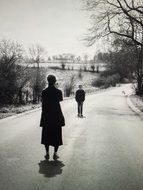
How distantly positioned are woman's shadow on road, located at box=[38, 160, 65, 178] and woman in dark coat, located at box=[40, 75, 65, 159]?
0.44 meters

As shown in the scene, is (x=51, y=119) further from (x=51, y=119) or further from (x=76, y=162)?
(x=76, y=162)

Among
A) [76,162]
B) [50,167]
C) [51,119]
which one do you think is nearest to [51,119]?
[51,119]

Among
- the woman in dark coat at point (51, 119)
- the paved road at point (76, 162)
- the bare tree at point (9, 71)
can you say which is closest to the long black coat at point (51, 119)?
the woman in dark coat at point (51, 119)

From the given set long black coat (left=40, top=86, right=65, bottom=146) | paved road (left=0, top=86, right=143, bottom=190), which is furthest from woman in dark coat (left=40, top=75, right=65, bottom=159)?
paved road (left=0, top=86, right=143, bottom=190)

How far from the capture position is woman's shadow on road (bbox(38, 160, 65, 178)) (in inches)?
303

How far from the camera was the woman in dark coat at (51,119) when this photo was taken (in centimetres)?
913

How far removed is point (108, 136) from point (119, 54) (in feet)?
106

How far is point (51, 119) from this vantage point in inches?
361

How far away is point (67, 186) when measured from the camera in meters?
6.74

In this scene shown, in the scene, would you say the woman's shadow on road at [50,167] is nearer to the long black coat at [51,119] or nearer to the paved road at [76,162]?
the paved road at [76,162]

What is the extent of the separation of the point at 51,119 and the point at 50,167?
4.32 ft

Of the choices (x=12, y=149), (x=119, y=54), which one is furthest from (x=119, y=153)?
(x=119, y=54)

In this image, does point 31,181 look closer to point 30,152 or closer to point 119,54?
point 30,152

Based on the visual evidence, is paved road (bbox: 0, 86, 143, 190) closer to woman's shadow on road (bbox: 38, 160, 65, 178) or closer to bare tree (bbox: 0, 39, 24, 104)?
woman's shadow on road (bbox: 38, 160, 65, 178)
